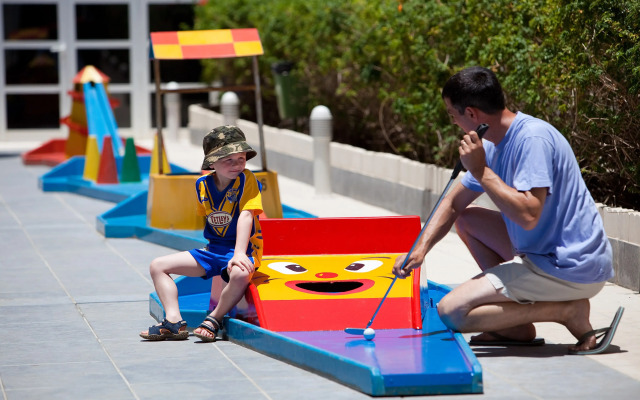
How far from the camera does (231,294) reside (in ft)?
19.2

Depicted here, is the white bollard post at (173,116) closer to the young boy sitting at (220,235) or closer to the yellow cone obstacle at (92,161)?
the yellow cone obstacle at (92,161)

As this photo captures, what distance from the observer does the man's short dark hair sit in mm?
5285

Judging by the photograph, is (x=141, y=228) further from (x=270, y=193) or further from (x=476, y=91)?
(x=476, y=91)

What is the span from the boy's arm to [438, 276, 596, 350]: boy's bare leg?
1130mm

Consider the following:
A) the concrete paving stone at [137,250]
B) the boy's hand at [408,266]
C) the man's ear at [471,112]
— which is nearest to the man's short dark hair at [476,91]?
the man's ear at [471,112]

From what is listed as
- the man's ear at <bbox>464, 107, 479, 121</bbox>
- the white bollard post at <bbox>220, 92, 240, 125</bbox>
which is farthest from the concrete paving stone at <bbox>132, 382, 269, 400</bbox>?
the white bollard post at <bbox>220, 92, 240, 125</bbox>

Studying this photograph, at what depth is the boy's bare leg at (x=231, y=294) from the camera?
5809mm

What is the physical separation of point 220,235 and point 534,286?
72.9 inches

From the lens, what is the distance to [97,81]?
1506 cm

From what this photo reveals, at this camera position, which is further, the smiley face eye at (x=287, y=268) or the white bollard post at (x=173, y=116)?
the white bollard post at (x=173, y=116)

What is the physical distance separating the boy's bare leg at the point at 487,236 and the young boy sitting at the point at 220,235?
118 centimetres

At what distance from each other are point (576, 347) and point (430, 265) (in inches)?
110

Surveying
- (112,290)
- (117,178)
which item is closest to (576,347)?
(112,290)

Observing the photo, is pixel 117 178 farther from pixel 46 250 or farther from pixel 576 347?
pixel 576 347
